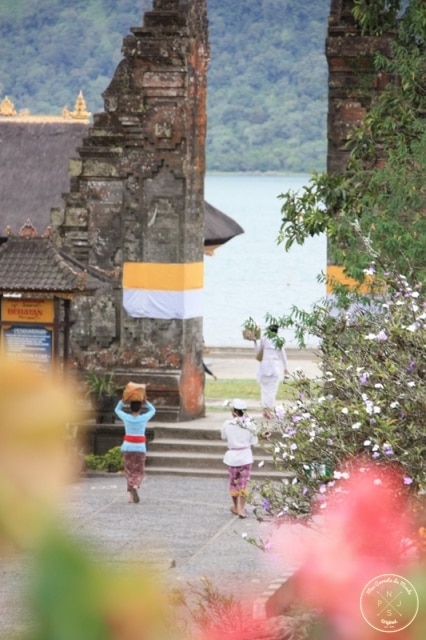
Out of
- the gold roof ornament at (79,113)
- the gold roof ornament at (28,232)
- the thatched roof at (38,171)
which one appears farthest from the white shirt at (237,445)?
the gold roof ornament at (79,113)

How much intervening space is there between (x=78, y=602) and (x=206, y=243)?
25369 millimetres

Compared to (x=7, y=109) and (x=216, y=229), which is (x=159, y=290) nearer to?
(x=216, y=229)

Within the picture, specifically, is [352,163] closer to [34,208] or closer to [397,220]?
[397,220]

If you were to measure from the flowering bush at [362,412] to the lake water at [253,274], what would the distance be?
3223 cm

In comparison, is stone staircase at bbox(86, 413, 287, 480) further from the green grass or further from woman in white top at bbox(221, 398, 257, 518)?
the green grass

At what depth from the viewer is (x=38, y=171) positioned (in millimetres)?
28172

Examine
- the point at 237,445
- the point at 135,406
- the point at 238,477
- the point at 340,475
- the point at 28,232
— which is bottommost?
the point at 238,477

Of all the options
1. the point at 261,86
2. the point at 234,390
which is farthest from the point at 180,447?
the point at 261,86

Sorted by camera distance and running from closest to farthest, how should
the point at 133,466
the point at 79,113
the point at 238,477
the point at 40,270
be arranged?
the point at 238,477
the point at 133,466
the point at 40,270
the point at 79,113

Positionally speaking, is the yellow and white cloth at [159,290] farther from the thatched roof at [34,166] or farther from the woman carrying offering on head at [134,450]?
the thatched roof at [34,166]

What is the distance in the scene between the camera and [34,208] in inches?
1072

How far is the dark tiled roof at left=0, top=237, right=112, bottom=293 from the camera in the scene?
16.4 m

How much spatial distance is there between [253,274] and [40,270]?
295 feet

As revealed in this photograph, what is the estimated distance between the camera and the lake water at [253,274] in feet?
218
